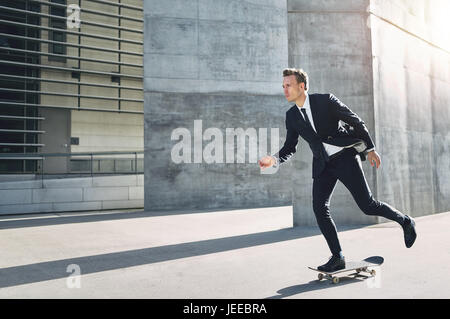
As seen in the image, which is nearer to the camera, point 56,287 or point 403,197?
point 56,287

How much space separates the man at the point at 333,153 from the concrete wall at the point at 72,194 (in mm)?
9735

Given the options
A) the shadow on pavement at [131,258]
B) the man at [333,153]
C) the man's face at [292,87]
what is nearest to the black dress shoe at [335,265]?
the man at [333,153]

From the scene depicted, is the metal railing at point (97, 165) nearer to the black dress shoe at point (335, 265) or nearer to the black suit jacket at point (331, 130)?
the black suit jacket at point (331, 130)

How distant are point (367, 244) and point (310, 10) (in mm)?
4952

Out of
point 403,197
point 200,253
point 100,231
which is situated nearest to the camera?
point 200,253

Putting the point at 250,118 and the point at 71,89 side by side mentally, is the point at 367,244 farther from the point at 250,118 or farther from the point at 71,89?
the point at 71,89

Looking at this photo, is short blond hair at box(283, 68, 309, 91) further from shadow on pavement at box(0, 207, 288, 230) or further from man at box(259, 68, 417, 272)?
shadow on pavement at box(0, 207, 288, 230)

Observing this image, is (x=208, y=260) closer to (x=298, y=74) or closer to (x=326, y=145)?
(x=326, y=145)

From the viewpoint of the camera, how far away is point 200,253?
5.38 metres

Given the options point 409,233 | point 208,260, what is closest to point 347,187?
point 409,233

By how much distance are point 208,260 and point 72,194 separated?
27.8ft

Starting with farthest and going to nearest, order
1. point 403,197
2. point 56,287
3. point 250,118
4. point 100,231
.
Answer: point 250,118, point 403,197, point 100,231, point 56,287

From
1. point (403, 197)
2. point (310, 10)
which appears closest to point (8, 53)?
point (310, 10)

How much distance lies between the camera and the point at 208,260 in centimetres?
489
